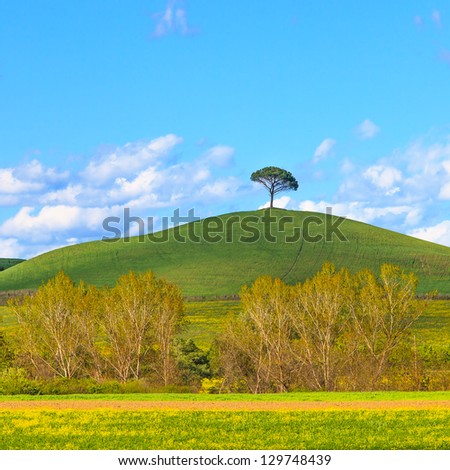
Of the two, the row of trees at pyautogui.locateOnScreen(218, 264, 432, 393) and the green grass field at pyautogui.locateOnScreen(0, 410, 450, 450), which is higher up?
the row of trees at pyautogui.locateOnScreen(218, 264, 432, 393)

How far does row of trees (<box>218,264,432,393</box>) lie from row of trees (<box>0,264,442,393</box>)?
112 millimetres

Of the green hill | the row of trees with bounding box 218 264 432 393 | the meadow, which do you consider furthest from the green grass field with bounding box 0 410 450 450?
the green hill

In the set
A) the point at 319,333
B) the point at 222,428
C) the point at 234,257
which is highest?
the point at 234,257

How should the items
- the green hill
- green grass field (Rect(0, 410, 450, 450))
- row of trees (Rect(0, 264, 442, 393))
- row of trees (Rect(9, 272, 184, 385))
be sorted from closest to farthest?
green grass field (Rect(0, 410, 450, 450))
row of trees (Rect(0, 264, 442, 393))
row of trees (Rect(9, 272, 184, 385))
the green hill

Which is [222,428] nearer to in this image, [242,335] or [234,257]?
[242,335]

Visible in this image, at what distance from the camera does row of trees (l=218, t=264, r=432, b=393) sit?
71562mm

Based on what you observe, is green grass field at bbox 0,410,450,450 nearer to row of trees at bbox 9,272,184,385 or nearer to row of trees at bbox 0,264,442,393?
row of trees at bbox 0,264,442,393

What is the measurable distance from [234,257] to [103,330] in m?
96.0

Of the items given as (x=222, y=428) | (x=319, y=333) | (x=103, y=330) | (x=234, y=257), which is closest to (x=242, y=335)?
(x=319, y=333)

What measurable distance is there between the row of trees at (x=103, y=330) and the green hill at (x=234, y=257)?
247 ft

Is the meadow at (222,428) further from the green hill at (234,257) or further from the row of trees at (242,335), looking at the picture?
the green hill at (234,257)

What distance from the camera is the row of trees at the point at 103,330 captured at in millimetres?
76188

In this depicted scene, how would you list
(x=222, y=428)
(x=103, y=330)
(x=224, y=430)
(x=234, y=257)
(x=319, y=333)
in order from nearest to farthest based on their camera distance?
(x=224, y=430)
(x=222, y=428)
(x=319, y=333)
(x=103, y=330)
(x=234, y=257)

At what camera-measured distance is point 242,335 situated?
2950 inches
